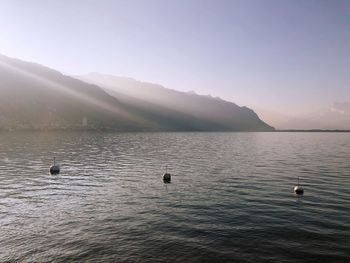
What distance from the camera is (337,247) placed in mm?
24875

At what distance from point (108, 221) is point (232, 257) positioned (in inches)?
523

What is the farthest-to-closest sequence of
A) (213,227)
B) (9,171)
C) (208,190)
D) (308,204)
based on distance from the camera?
(9,171) → (208,190) → (308,204) → (213,227)

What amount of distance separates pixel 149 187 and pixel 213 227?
1940 cm

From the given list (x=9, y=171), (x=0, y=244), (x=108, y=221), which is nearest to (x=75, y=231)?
(x=108, y=221)

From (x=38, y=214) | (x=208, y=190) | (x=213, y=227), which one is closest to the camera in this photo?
(x=213, y=227)

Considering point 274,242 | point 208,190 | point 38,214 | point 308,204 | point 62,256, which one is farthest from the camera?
point 208,190

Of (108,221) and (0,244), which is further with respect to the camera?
(108,221)

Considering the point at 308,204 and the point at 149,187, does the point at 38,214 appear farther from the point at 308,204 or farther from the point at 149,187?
the point at 308,204

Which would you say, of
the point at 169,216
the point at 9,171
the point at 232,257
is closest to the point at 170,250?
the point at 232,257

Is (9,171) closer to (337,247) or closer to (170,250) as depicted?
(170,250)

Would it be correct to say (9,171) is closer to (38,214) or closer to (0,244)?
(38,214)

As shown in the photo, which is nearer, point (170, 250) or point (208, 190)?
point (170, 250)

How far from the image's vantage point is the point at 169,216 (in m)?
32.7

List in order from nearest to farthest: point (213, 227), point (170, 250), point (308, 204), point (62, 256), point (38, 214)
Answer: point (62, 256) < point (170, 250) < point (213, 227) < point (38, 214) < point (308, 204)
